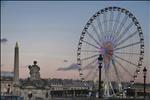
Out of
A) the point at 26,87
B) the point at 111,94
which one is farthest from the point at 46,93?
the point at 111,94

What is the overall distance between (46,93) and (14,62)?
40.5ft

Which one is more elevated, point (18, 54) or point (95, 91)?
point (18, 54)

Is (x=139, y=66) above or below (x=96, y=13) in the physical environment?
below

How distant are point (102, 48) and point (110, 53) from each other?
1.33 meters

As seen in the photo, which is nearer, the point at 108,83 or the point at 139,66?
the point at 139,66

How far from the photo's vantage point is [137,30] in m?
61.1

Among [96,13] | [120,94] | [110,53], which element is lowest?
[120,94]

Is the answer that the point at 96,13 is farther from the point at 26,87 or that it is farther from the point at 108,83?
the point at 26,87

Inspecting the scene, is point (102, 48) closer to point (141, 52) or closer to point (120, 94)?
point (141, 52)

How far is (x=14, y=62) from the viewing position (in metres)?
85.4

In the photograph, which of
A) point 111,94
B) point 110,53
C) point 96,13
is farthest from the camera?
point 111,94

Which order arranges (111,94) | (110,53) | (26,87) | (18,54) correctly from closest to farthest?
(110,53) < (111,94) < (26,87) < (18,54)

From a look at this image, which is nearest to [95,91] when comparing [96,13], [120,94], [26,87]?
[120,94]

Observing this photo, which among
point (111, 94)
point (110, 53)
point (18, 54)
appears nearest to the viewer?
point (110, 53)
